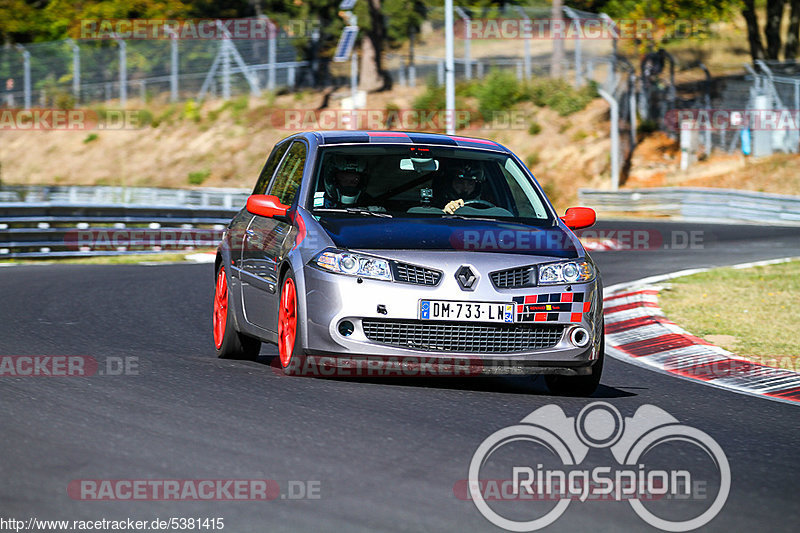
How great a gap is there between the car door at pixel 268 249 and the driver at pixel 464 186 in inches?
41.0

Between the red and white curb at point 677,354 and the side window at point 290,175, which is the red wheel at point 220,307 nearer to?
the side window at point 290,175

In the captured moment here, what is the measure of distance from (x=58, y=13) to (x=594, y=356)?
222 feet

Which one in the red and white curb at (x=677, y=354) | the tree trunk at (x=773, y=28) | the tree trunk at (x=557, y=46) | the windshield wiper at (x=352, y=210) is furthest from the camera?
the tree trunk at (x=557, y=46)

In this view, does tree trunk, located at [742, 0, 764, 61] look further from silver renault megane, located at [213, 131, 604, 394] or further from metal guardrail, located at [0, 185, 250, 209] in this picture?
silver renault megane, located at [213, 131, 604, 394]

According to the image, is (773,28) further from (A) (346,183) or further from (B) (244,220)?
(A) (346,183)

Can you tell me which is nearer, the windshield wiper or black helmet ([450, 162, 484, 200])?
the windshield wiper

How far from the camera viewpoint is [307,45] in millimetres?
56594

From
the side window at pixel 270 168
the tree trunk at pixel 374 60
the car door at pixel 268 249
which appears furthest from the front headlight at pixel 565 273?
the tree trunk at pixel 374 60

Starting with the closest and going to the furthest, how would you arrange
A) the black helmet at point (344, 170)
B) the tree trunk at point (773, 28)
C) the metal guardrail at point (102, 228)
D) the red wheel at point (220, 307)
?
the black helmet at point (344, 170) < the red wheel at point (220, 307) < the metal guardrail at point (102, 228) < the tree trunk at point (773, 28)

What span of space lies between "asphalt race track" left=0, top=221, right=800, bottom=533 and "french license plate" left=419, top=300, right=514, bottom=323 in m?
0.48

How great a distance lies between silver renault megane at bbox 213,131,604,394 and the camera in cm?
748

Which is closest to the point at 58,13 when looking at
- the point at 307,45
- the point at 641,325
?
the point at 307,45

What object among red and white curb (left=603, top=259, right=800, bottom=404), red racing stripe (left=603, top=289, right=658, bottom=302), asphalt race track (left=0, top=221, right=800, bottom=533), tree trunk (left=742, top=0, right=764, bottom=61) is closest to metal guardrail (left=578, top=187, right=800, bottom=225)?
tree trunk (left=742, top=0, right=764, bottom=61)

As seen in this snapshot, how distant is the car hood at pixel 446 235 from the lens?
7637 millimetres
